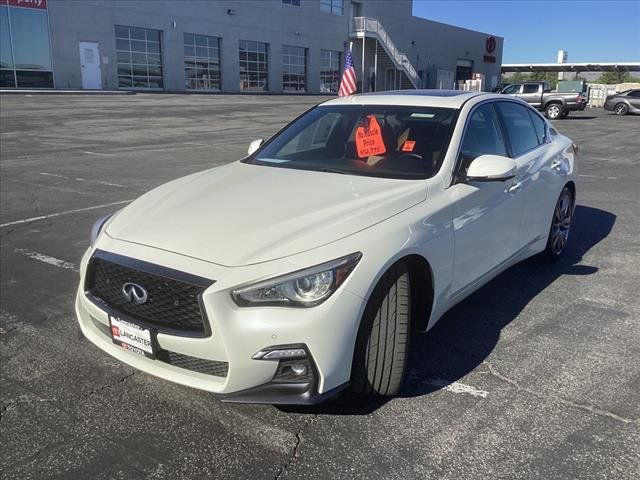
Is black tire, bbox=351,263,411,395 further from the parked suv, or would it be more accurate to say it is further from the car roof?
the parked suv

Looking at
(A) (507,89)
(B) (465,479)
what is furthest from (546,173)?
(A) (507,89)

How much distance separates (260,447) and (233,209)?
1.25 m

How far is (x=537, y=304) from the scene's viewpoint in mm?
4438

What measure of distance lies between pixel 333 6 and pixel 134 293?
168 feet

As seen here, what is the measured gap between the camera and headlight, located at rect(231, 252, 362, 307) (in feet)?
8.38

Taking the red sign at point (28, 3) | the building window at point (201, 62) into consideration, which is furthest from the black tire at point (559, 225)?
the building window at point (201, 62)

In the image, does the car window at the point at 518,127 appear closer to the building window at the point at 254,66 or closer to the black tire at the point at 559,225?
the black tire at the point at 559,225

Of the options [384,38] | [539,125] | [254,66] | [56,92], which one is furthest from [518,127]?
[384,38]

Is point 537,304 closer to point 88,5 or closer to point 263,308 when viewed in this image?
point 263,308

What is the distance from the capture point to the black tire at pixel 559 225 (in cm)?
522

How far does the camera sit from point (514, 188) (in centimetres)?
419

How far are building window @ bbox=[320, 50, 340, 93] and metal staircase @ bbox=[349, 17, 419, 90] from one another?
2.59m

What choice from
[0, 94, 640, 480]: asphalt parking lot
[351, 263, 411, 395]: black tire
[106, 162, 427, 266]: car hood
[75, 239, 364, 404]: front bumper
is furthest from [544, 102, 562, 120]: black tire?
[75, 239, 364, 404]: front bumper

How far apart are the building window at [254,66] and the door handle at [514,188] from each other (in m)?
41.1
